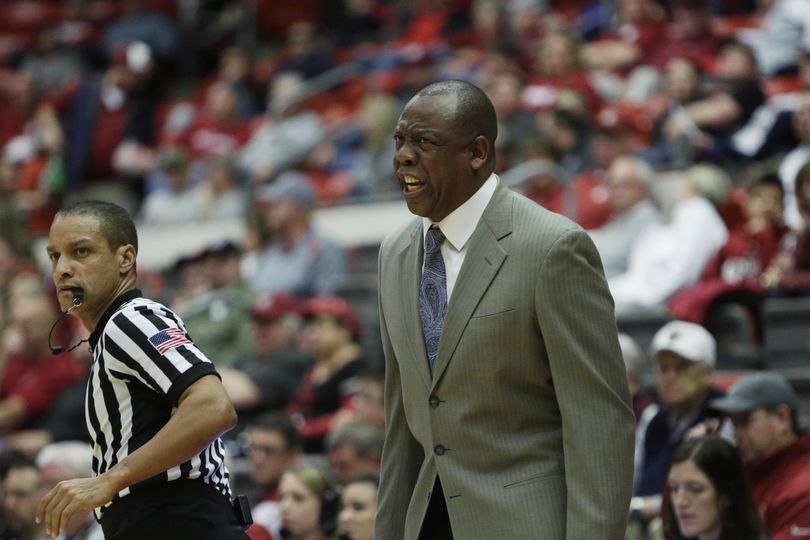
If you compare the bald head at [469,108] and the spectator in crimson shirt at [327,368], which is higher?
the bald head at [469,108]

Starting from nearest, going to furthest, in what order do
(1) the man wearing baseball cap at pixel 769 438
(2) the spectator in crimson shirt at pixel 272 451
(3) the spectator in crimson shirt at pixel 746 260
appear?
(1) the man wearing baseball cap at pixel 769 438 → (2) the spectator in crimson shirt at pixel 272 451 → (3) the spectator in crimson shirt at pixel 746 260

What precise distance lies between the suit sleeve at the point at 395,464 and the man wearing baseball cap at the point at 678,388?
2.71 m

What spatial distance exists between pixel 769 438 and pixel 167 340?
299 cm

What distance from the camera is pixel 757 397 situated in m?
5.66

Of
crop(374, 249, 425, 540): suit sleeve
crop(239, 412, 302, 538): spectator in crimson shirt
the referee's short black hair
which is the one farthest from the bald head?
crop(239, 412, 302, 538): spectator in crimson shirt

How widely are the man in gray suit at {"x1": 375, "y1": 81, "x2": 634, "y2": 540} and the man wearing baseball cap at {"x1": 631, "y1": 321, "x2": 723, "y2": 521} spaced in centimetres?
291

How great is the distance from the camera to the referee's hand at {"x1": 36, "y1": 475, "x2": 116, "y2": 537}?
10.9 feet

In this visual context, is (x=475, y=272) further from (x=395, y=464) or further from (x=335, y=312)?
(x=335, y=312)

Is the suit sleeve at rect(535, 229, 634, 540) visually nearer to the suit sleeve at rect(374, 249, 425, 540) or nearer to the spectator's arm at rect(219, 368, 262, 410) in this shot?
the suit sleeve at rect(374, 249, 425, 540)

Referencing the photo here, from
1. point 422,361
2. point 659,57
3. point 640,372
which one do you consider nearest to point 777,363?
point 640,372

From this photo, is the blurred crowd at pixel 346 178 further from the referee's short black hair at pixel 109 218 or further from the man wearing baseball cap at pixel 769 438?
the referee's short black hair at pixel 109 218

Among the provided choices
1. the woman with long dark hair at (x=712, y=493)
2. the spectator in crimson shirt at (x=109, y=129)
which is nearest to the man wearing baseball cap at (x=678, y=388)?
the woman with long dark hair at (x=712, y=493)

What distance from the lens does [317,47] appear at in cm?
1455

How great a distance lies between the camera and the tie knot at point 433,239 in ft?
12.2
